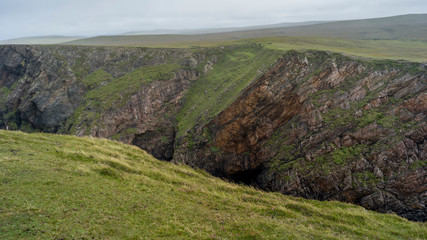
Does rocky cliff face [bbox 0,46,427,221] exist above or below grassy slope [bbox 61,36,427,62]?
below

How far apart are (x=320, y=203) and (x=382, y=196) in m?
6.60

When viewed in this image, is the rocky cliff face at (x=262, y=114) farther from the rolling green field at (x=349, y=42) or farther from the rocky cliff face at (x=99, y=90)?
the rolling green field at (x=349, y=42)

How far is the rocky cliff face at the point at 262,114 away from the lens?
59.8ft

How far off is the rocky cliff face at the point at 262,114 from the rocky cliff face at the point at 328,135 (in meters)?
0.09

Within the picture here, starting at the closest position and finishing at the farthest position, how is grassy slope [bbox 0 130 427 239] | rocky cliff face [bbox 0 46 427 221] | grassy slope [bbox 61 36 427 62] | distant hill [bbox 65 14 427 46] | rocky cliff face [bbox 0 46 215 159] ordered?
1. grassy slope [bbox 0 130 427 239]
2. rocky cliff face [bbox 0 46 427 221]
3. grassy slope [bbox 61 36 427 62]
4. rocky cliff face [bbox 0 46 215 159]
5. distant hill [bbox 65 14 427 46]

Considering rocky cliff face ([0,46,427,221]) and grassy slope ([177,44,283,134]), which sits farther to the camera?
grassy slope ([177,44,283,134])

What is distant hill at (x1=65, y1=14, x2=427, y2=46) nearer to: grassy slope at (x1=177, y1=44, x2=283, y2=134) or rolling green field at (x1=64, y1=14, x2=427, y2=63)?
rolling green field at (x1=64, y1=14, x2=427, y2=63)

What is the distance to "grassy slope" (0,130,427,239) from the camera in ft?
27.3

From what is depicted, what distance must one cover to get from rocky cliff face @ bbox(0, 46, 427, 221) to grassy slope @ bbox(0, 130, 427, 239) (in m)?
6.22

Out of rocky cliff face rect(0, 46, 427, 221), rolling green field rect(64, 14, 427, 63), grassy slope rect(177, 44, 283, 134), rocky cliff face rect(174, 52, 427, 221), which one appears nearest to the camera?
rocky cliff face rect(174, 52, 427, 221)

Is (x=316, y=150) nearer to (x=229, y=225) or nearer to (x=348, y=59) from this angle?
(x=348, y=59)

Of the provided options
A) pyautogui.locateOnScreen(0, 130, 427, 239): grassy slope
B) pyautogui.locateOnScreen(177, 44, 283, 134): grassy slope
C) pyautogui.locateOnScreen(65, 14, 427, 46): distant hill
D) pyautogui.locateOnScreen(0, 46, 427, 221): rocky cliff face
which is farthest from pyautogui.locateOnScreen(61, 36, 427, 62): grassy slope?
pyautogui.locateOnScreen(0, 130, 427, 239): grassy slope

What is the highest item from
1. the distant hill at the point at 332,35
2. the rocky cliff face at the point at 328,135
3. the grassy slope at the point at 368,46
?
the distant hill at the point at 332,35

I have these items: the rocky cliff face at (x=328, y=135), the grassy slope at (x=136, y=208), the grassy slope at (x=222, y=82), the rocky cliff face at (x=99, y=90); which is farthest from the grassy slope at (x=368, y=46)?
the grassy slope at (x=136, y=208)
